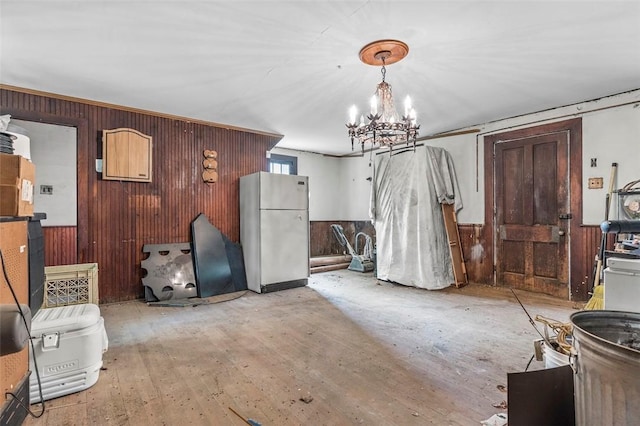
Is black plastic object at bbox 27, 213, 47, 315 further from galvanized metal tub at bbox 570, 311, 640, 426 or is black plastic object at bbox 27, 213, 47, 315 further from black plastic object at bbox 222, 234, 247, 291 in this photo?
galvanized metal tub at bbox 570, 311, 640, 426

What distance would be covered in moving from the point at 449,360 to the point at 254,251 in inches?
120

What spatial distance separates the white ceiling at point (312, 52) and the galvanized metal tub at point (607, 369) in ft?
6.60

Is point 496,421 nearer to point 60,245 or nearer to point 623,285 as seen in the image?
point 623,285

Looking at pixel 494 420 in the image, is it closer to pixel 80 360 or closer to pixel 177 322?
pixel 80 360

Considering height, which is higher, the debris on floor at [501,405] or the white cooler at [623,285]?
the white cooler at [623,285]

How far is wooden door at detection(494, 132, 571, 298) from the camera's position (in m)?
4.13

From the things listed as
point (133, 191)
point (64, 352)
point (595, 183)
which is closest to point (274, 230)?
point (133, 191)

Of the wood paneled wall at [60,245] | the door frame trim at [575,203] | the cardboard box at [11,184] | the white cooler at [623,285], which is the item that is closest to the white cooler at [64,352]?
the cardboard box at [11,184]

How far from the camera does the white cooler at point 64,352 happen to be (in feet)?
6.32

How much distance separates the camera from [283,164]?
6.69 meters

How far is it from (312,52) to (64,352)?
2819 millimetres

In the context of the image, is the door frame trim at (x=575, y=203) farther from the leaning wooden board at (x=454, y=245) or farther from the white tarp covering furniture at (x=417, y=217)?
the white tarp covering furniture at (x=417, y=217)

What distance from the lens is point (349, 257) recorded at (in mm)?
6801

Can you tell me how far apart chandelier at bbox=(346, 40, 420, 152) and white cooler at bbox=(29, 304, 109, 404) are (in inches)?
94.7
